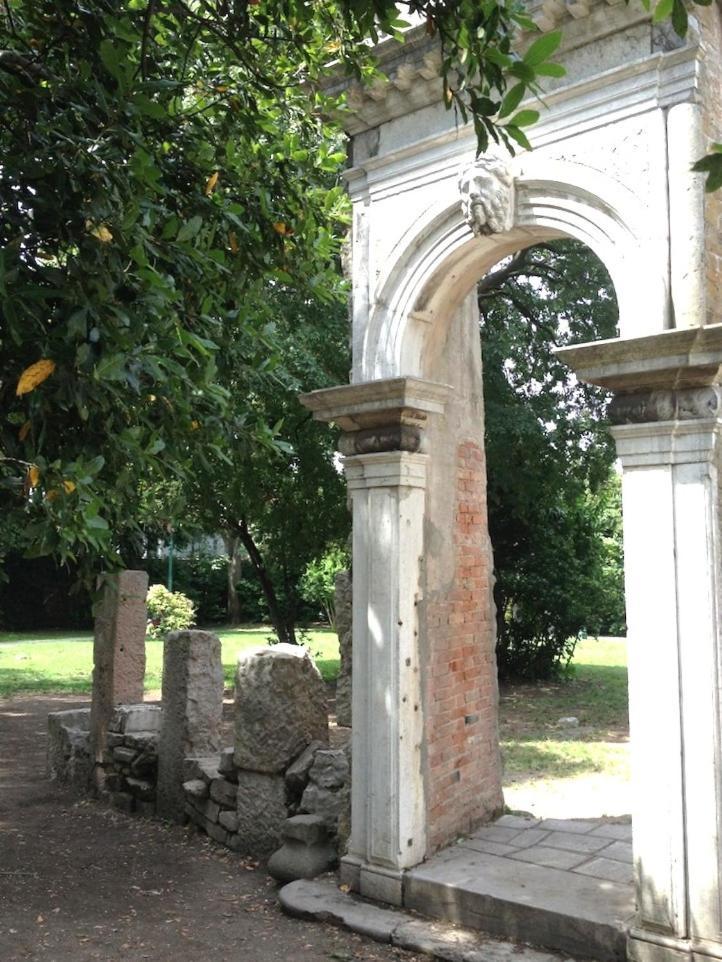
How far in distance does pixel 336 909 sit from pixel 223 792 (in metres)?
1.88

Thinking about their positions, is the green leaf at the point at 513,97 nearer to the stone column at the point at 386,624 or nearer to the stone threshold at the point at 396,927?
the stone column at the point at 386,624

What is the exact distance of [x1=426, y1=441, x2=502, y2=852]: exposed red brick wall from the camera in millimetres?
5676

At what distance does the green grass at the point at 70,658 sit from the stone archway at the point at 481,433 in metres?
10.1

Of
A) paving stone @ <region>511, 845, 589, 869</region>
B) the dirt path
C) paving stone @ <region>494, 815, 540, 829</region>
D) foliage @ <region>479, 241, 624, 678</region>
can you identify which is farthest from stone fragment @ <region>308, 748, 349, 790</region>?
foliage @ <region>479, 241, 624, 678</region>

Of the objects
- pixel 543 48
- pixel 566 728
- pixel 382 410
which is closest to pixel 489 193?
pixel 382 410

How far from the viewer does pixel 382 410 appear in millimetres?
5574

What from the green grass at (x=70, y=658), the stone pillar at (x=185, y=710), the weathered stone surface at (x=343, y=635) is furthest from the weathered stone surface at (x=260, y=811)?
the green grass at (x=70, y=658)

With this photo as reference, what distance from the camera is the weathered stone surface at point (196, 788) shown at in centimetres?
712

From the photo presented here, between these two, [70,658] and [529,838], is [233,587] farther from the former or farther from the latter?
[529,838]

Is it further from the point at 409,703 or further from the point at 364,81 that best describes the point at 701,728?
the point at 364,81

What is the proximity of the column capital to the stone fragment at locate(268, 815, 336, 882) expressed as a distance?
239 centimetres

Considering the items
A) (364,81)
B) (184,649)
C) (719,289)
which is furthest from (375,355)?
(184,649)

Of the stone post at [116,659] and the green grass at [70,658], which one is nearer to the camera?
the stone post at [116,659]

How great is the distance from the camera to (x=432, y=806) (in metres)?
5.57
